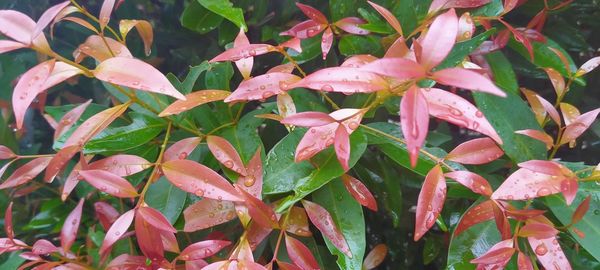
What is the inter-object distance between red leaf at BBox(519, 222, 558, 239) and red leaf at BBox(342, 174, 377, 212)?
16cm

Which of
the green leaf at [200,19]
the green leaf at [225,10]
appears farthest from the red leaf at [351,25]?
the green leaf at [200,19]

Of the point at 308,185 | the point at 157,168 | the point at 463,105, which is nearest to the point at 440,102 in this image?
the point at 463,105

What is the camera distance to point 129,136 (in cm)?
64

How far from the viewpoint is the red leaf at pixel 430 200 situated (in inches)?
19.6

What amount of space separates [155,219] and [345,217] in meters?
0.21

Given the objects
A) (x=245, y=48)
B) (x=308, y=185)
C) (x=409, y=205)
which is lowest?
(x=409, y=205)

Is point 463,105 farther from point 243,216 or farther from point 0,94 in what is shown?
point 0,94

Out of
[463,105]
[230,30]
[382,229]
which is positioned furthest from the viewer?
[382,229]

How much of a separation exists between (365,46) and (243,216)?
278 millimetres

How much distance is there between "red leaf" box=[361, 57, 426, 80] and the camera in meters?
0.39

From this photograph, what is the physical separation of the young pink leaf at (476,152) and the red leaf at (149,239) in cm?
32

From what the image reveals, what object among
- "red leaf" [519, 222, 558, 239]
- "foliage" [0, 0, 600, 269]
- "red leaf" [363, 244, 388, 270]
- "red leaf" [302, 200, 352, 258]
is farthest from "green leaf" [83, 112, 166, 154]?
"red leaf" [519, 222, 558, 239]

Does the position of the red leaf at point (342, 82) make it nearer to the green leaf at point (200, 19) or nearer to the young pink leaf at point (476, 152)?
the young pink leaf at point (476, 152)

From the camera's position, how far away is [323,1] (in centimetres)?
88
